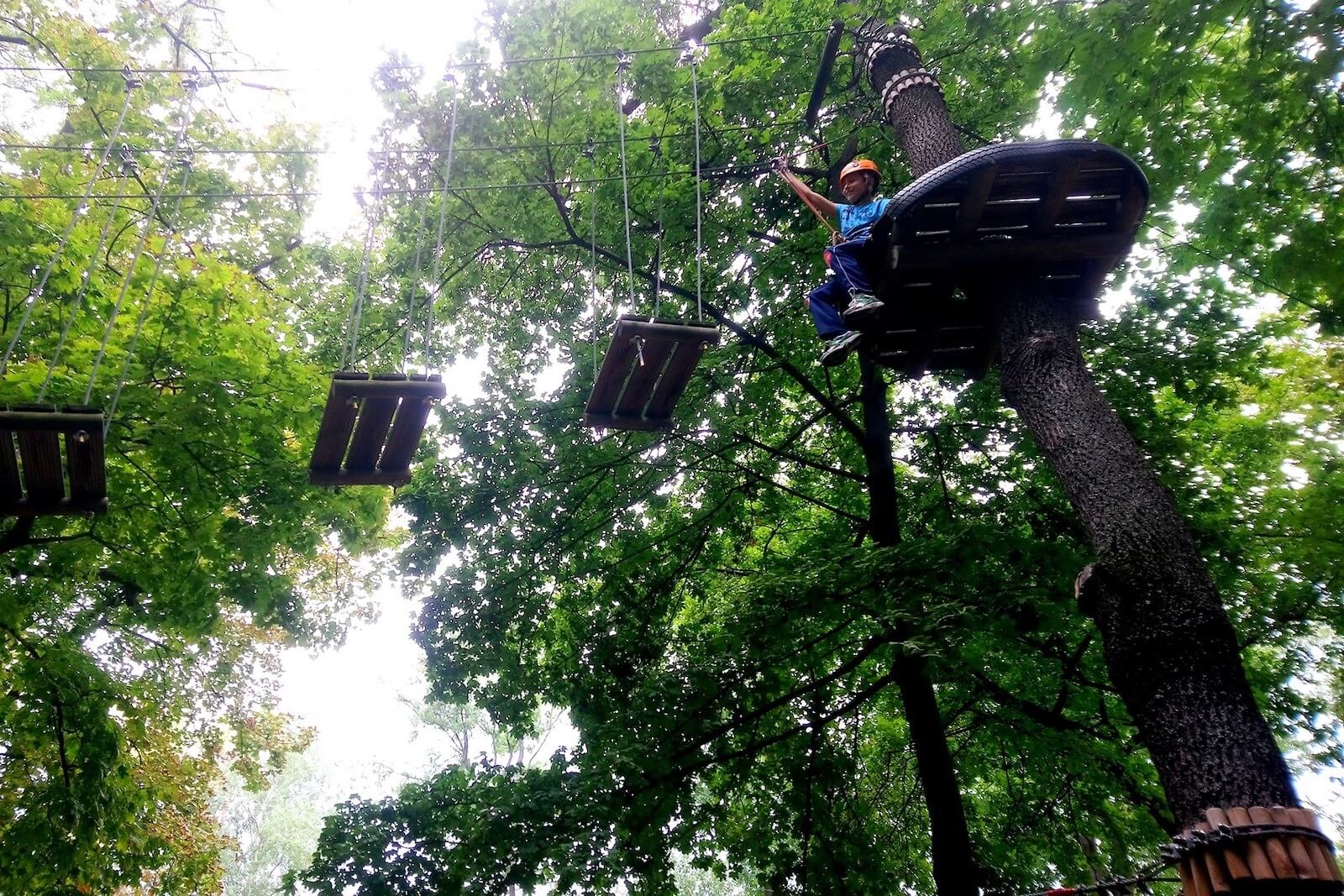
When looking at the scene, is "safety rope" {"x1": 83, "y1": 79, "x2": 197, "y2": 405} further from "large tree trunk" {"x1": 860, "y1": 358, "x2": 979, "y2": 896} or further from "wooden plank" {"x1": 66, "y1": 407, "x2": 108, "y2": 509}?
"large tree trunk" {"x1": 860, "y1": 358, "x2": 979, "y2": 896}

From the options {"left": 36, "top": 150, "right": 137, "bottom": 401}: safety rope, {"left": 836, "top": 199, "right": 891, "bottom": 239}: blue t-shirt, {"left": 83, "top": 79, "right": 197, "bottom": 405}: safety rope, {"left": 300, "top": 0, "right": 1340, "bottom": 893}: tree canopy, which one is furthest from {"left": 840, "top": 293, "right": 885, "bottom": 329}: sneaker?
{"left": 36, "top": 150, "right": 137, "bottom": 401}: safety rope

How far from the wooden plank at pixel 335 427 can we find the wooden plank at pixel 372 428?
0.04 m

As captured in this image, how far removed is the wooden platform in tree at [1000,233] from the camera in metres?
3.37

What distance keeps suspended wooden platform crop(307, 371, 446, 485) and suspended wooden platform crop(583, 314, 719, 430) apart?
0.89 meters

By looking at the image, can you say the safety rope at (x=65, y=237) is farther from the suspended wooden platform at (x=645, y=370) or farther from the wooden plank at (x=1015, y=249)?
the wooden plank at (x=1015, y=249)

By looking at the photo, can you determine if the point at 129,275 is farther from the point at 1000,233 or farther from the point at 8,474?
the point at 1000,233

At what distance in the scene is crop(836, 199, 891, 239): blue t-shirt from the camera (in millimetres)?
4301

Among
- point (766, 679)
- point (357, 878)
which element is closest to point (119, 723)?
point (357, 878)

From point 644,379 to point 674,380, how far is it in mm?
174

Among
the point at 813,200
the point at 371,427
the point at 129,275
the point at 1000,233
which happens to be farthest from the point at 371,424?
the point at 1000,233

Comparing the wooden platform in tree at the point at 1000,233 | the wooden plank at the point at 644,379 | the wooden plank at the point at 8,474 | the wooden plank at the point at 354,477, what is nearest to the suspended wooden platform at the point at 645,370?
the wooden plank at the point at 644,379

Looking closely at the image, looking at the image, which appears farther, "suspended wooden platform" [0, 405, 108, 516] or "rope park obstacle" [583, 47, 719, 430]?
"rope park obstacle" [583, 47, 719, 430]

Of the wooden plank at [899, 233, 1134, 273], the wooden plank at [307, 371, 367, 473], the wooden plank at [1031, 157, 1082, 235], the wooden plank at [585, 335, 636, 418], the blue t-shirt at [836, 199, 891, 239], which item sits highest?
the blue t-shirt at [836, 199, 891, 239]

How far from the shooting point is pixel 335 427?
4160mm
